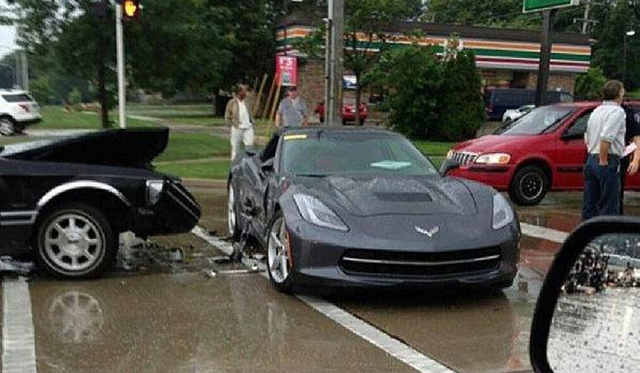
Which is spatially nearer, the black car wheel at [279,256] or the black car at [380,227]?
the black car at [380,227]

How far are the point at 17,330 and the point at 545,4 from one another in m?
12.5

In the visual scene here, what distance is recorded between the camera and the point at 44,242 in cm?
671

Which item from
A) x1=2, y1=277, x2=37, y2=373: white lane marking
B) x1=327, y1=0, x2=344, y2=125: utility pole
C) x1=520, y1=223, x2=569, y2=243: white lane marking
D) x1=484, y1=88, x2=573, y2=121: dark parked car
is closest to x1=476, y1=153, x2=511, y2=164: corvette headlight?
x1=520, y1=223, x2=569, y2=243: white lane marking

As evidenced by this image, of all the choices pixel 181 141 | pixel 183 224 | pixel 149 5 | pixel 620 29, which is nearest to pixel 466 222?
pixel 183 224

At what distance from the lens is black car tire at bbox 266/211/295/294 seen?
611 cm

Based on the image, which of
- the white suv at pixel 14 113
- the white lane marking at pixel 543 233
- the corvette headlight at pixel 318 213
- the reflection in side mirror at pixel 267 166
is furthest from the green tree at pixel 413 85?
the corvette headlight at pixel 318 213

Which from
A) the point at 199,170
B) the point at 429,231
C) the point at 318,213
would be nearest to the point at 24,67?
the point at 199,170

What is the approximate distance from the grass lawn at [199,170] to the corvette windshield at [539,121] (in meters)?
5.35

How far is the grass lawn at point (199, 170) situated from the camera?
48.2ft

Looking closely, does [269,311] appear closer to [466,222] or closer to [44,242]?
[466,222]

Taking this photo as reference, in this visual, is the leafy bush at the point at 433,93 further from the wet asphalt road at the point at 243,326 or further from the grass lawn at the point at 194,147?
the wet asphalt road at the point at 243,326

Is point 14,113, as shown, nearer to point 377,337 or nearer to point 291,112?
point 291,112

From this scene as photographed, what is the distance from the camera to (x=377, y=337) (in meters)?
5.20

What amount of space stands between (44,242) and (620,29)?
8345 centimetres
